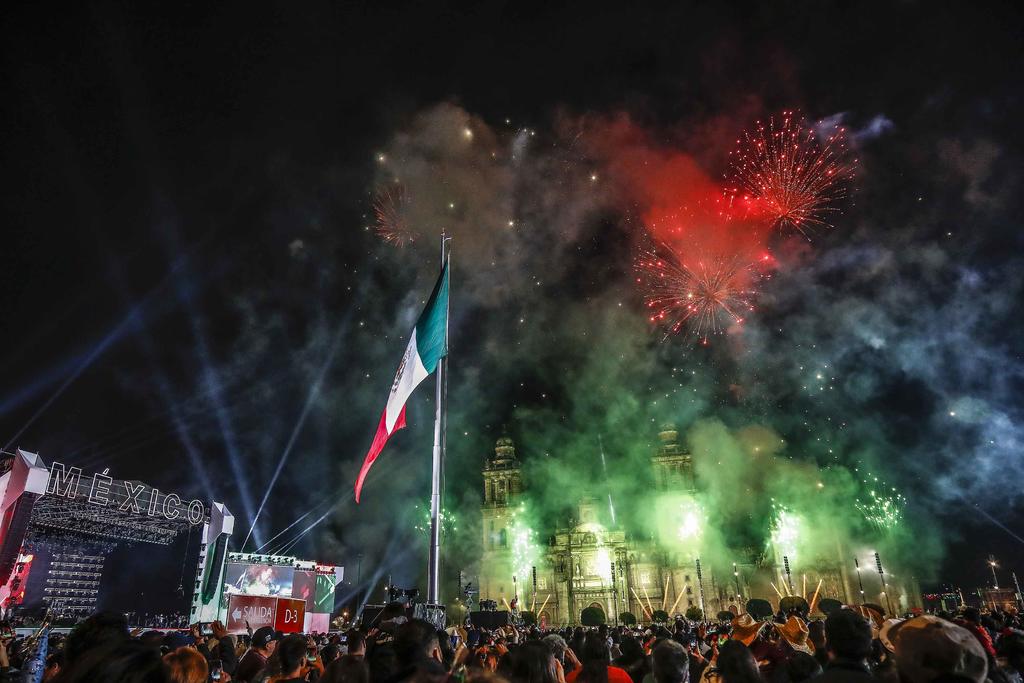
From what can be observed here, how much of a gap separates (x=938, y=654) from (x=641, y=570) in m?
70.3

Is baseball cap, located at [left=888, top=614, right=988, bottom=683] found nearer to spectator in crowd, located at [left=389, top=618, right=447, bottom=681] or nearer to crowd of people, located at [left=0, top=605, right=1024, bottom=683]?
crowd of people, located at [left=0, top=605, right=1024, bottom=683]

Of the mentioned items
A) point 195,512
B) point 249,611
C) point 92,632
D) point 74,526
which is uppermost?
point 195,512

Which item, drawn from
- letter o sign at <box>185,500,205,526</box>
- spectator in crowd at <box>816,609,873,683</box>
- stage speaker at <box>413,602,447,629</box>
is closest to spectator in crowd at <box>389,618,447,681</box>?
spectator in crowd at <box>816,609,873,683</box>

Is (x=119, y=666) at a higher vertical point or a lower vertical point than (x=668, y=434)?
lower

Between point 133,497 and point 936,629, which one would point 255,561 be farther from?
point 936,629

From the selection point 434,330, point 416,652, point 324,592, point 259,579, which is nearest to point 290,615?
point 434,330

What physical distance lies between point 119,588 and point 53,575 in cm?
568

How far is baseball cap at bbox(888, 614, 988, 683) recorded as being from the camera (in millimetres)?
2875

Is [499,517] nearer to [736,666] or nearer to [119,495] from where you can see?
[119,495]

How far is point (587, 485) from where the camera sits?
77.0m

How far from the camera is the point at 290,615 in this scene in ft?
75.4

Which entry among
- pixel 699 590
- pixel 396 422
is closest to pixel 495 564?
pixel 699 590

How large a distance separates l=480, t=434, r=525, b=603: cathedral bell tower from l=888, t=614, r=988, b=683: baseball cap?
7091cm

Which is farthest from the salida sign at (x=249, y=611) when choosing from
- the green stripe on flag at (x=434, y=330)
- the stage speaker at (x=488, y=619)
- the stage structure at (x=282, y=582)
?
the green stripe on flag at (x=434, y=330)
